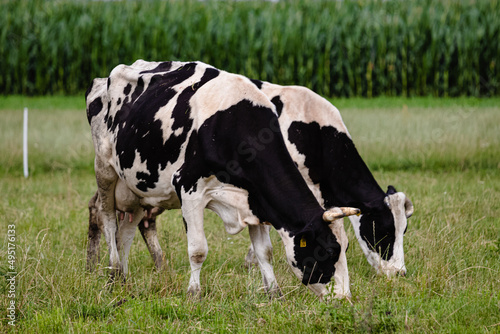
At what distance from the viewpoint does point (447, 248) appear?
6910 mm

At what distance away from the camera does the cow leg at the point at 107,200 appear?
7.15 meters

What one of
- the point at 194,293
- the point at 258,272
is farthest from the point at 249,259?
the point at 194,293

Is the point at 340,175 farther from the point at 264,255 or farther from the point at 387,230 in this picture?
the point at 264,255

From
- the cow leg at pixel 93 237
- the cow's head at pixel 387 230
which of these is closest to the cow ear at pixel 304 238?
the cow's head at pixel 387 230

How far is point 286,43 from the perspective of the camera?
23.1 meters

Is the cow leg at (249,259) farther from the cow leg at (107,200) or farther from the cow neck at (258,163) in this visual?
the cow neck at (258,163)

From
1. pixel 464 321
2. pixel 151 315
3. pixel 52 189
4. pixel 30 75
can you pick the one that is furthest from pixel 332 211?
pixel 30 75

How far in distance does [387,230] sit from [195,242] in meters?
1.93

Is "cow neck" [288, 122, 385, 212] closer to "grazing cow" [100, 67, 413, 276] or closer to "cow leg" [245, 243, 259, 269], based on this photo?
"grazing cow" [100, 67, 413, 276]

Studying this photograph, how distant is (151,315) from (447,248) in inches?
128

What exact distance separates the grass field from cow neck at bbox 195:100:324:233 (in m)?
0.72

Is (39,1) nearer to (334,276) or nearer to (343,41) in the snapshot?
(343,41)

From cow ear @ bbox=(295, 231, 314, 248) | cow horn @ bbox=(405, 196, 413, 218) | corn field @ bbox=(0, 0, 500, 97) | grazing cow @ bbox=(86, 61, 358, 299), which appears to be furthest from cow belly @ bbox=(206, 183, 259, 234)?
corn field @ bbox=(0, 0, 500, 97)

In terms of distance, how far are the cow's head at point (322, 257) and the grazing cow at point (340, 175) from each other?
124 cm
